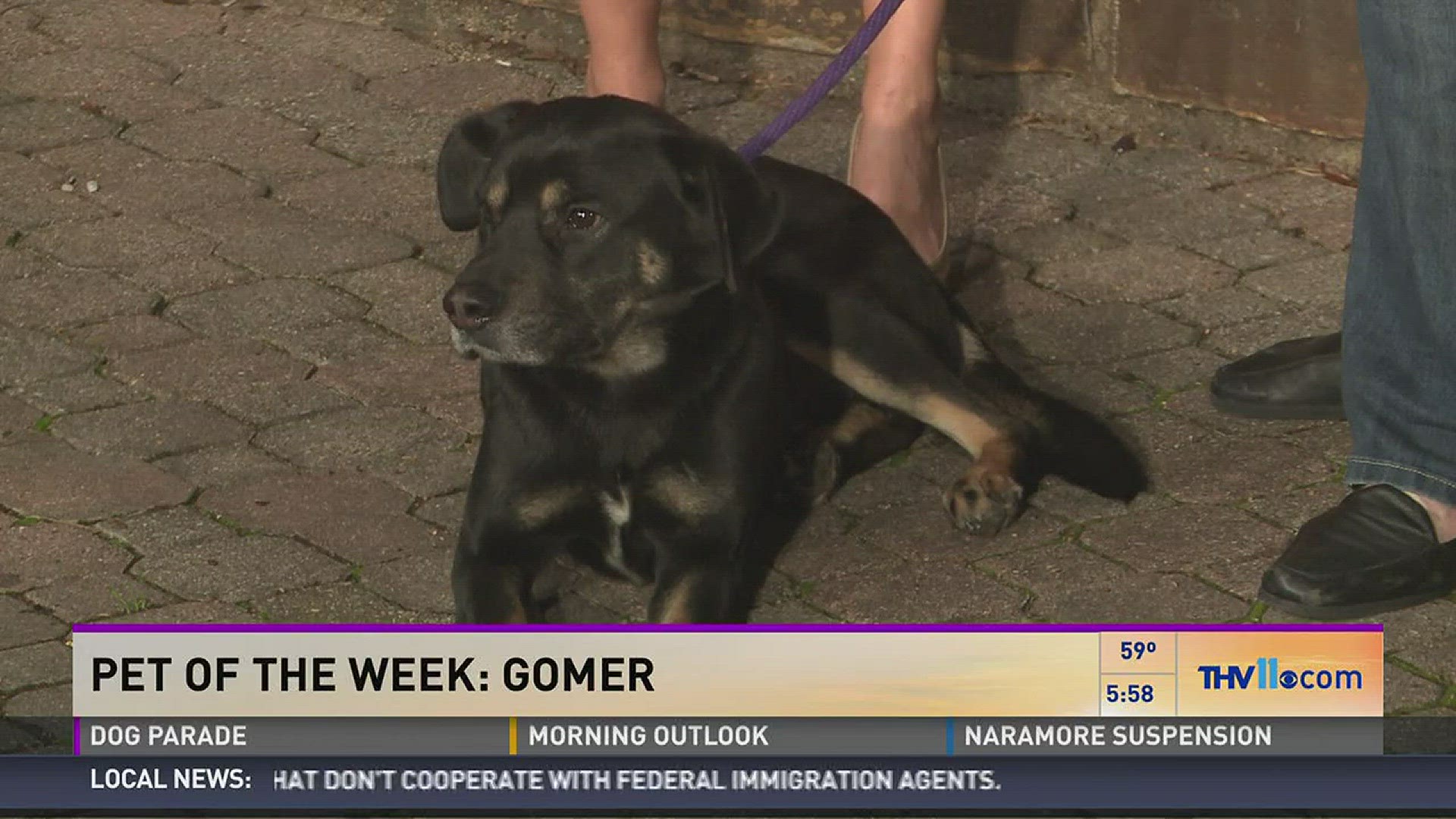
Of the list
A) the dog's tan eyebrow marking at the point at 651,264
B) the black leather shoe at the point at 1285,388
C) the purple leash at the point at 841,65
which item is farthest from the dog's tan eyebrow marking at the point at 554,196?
the black leather shoe at the point at 1285,388

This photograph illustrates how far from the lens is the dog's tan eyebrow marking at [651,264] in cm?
399

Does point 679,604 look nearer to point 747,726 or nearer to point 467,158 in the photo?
point 747,726

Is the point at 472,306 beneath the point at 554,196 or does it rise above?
beneath

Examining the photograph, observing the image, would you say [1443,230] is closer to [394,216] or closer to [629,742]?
[629,742]

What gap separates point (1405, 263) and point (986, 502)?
84 centimetres

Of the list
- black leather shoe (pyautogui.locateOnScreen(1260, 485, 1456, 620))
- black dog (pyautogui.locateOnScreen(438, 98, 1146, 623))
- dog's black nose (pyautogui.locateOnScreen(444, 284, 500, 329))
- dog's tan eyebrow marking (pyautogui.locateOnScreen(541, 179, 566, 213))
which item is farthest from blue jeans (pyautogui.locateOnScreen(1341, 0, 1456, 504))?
dog's black nose (pyautogui.locateOnScreen(444, 284, 500, 329))

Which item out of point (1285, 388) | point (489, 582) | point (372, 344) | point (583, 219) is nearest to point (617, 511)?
point (489, 582)

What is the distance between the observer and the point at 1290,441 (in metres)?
4.87

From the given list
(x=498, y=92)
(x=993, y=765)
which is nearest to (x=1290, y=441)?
(x=993, y=765)

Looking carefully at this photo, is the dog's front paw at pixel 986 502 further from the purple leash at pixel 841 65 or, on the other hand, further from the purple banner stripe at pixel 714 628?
the purple leash at pixel 841 65

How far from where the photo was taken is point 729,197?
4.07m

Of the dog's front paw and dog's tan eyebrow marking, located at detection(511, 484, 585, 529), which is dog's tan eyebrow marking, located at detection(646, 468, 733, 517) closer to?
dog's tan eyebrow marking, located at detection(511, 484, 585, 529)

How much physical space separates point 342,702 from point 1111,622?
1319 mm

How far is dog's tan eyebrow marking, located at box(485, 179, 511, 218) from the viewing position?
158 inches
